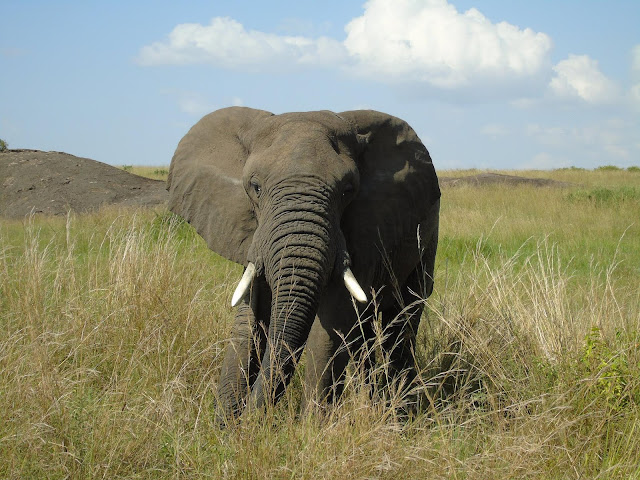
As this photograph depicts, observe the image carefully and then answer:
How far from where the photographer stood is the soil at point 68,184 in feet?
58.7

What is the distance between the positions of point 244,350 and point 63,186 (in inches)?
624

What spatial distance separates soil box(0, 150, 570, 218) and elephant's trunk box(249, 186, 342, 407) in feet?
43.1

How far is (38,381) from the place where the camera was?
405 cm

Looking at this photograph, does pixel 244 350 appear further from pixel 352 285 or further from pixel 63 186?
pixel 63 186

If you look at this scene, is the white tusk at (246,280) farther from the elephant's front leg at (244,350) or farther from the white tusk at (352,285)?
the white tusk at (352,285)

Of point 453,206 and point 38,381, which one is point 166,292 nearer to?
point 38,381

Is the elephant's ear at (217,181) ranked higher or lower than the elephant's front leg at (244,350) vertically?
higher

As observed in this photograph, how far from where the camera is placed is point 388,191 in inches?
184

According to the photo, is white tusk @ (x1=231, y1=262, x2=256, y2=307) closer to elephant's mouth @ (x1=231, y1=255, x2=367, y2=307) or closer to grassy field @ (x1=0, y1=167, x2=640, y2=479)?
elephant's mouth @ (x1=231, y1=255, x2=367, y2=307)

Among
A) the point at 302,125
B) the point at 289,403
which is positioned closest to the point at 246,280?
the point at 289,403

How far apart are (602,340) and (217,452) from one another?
2.54 metres

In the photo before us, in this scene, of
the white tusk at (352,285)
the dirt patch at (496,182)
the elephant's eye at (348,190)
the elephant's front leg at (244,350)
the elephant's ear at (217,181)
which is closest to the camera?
the white tusk at (352,285)

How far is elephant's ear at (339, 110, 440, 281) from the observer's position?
456 centimetres

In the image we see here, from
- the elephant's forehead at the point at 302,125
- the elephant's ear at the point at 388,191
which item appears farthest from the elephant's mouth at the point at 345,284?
the elephant's forehead at the point at 302,125
